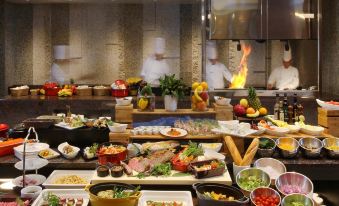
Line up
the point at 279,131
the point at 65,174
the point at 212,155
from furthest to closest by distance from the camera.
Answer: the point at 279,131 < the point at 65,174 < the point at 212,155

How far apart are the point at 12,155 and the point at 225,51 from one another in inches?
221

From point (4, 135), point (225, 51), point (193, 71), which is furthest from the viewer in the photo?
point (193, 71)

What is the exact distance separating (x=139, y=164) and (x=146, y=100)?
1869 millimetres

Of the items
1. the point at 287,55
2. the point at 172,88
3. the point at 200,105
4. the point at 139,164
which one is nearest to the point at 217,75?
the point at 287,55

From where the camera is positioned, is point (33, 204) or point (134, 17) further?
point (134, 17)

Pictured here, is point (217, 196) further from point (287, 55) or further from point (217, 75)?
point (287, 55)

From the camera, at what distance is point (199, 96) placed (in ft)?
16.9

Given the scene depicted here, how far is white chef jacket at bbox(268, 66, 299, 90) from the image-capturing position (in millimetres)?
8219

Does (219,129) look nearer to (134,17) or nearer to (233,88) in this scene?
(233,88)

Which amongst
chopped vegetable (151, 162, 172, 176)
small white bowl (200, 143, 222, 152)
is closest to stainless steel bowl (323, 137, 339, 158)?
small white bowl (200, 143, 222, 152)

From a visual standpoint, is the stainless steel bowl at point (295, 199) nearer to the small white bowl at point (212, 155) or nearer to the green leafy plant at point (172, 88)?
the small white bowl at point (212, 155)

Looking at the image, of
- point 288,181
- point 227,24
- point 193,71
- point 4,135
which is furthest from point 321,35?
point 4,135

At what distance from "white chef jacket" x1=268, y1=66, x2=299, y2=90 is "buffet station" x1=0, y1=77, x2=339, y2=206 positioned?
10.2ft

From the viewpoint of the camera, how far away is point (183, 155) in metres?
3.60
